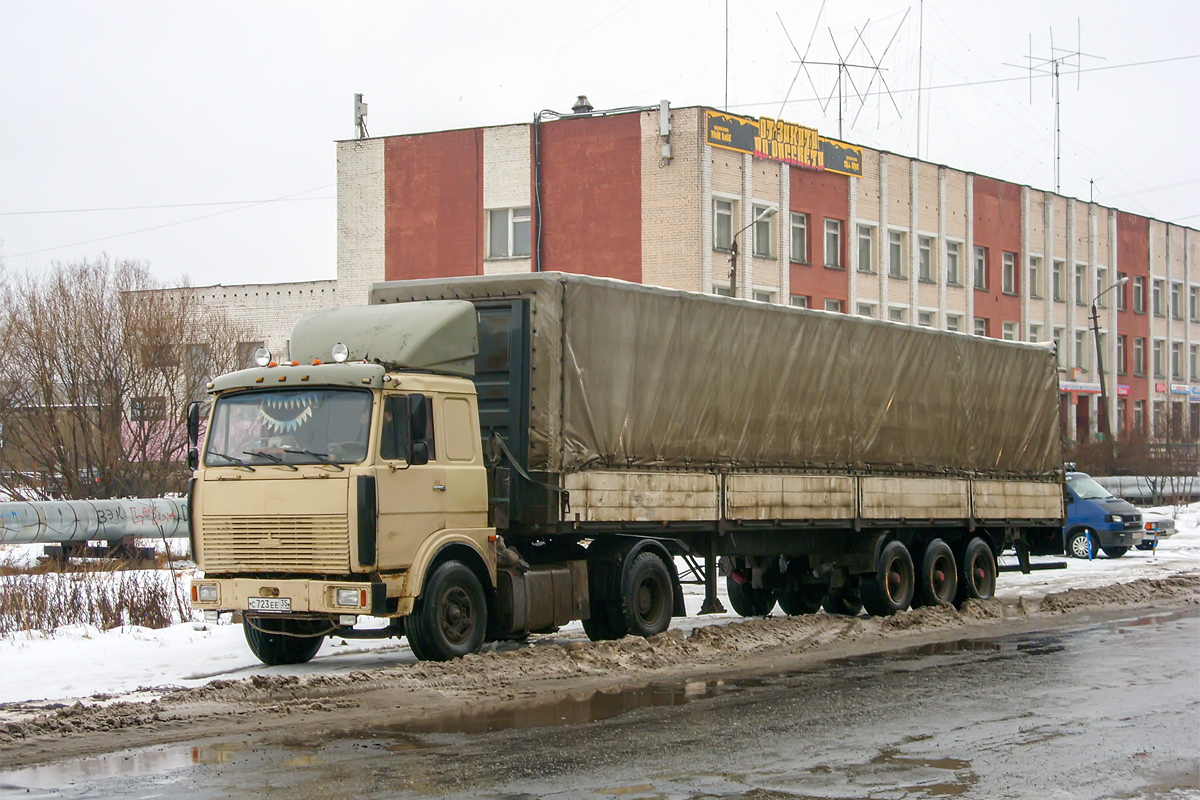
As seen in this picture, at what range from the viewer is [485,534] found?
13.2m

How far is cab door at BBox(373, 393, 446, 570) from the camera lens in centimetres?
1202

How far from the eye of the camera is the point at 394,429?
1218cm

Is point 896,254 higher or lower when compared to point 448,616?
higher

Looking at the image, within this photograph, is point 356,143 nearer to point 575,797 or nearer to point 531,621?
point 531,621

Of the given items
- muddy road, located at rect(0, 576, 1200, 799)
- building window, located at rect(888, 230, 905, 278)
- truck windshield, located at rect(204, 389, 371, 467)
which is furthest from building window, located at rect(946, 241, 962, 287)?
truck windshield, located at rect(204, 389, 371, 467)

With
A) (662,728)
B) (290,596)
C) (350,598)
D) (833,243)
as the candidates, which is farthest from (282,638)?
(833,243)

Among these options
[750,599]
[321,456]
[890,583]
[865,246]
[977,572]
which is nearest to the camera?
[321,456]

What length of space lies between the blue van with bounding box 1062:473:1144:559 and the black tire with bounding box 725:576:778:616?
14.4 metres

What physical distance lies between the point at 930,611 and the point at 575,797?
11.3 metres

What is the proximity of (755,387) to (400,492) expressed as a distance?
5.41 m

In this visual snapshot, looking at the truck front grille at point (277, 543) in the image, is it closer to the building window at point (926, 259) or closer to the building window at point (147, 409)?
the building window at point (147, 409)

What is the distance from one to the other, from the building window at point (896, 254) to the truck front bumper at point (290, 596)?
43.4 meters

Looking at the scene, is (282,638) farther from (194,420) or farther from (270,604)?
(194,420)

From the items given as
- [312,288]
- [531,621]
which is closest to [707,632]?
[531,621]
